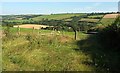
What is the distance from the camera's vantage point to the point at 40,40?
20609 millimetres

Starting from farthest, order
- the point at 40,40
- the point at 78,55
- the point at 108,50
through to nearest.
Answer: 1. the point at 40,40
2. the point at 108,50
3. the point at 78,55

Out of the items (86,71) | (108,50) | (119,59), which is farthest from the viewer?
(108,50)

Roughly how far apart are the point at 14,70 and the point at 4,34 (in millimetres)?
10540

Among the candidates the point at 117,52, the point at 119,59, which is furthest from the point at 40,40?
the point at 119,59

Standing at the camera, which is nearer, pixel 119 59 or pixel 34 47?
pixel 119 59

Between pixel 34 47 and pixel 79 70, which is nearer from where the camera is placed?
pixel 79 70

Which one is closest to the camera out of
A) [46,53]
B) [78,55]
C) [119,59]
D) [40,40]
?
[119,59]

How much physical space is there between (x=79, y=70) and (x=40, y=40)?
879cm

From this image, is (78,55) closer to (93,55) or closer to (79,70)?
(93,55)

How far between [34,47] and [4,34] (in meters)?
5.25

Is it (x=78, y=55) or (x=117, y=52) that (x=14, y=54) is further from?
(x=117, y=52)

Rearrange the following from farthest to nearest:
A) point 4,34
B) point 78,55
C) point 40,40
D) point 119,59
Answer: point 4,34 → point 40,40 → point 78,55 → point 119,59

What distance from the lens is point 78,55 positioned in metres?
15.6


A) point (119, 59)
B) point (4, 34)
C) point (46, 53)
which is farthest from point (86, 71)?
point (4, 34)
